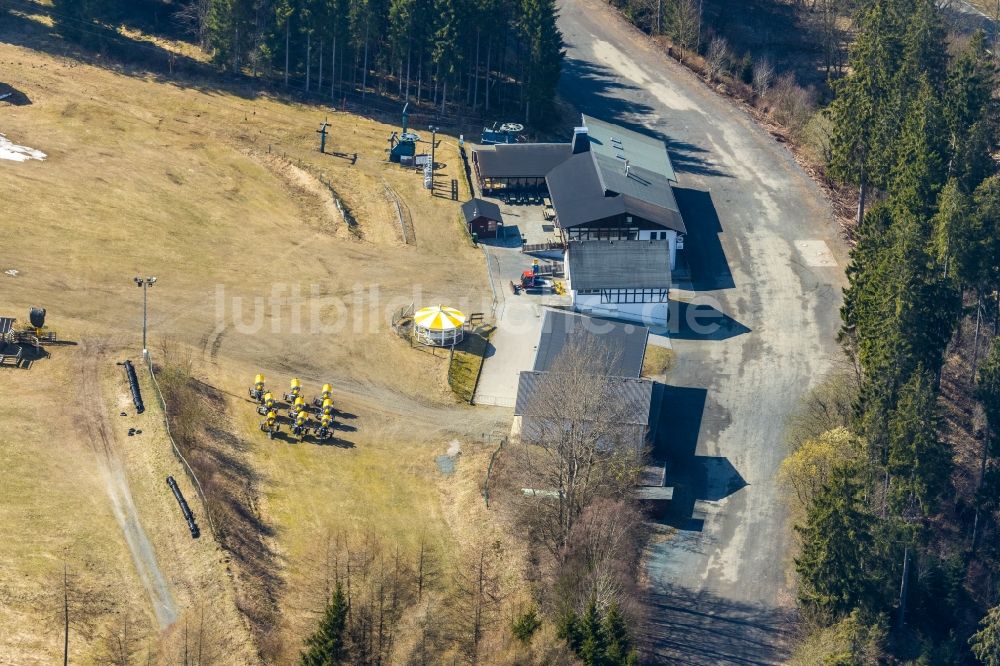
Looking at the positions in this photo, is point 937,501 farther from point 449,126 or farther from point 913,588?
point 449,126

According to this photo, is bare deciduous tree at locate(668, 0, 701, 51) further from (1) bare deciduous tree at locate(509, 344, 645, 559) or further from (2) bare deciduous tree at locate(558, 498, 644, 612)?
(2) bare deciduous tree at locate(558, 498, 644, 612)

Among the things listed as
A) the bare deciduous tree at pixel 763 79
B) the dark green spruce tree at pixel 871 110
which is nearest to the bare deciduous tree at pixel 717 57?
the bare deciduous tree at pixel 763 79

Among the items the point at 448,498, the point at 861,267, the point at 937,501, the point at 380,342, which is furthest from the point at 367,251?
the point at 937,501

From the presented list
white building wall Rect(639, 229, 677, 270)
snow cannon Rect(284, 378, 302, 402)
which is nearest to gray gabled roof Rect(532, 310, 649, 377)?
white building wall Rect(639, 229, 677, 270)

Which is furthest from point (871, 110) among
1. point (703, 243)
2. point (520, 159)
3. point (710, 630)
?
point (710, 630)

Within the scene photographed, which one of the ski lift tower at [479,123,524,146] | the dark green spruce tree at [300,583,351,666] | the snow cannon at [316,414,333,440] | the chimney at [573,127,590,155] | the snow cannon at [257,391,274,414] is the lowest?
the dark green spruce tree at [300,583,351,666]

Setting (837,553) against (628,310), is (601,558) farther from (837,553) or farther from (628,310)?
(628,310)
